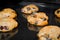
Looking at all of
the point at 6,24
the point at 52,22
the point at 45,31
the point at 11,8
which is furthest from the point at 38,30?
the point at 11,8

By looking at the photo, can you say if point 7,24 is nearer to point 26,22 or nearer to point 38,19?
point 26,22

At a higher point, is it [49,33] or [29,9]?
[29,9]

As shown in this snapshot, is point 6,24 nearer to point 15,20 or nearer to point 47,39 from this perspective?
point 15,20

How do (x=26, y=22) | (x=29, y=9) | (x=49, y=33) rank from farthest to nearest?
(x=29, y=9) < (x=26, y=22) < (x=49, y=33)

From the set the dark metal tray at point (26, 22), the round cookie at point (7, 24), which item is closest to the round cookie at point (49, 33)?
the dark metal tray at point (26, 22)

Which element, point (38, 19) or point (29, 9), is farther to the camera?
point (29, 9)

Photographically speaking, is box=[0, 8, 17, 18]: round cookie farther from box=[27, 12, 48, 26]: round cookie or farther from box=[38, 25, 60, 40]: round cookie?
box=[38, 25, 60, 40]: round cookie

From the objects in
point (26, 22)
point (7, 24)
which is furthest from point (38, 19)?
point (7, 24)

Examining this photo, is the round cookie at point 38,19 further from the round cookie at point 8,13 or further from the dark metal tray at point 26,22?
the round cookie at point 8,13
